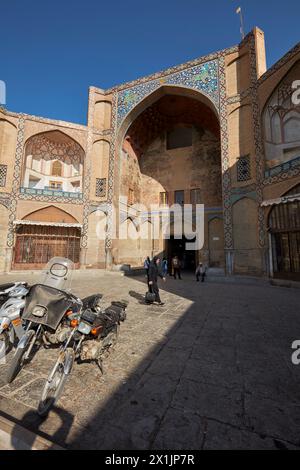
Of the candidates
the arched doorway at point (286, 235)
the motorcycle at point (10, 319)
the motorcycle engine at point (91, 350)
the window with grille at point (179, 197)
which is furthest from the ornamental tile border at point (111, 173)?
the motorcycle engine at point (91, 350)

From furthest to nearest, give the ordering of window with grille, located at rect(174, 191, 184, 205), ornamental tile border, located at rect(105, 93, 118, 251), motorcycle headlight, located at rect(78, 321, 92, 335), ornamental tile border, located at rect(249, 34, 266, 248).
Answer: window with grille, located at rect(174, 191, 184, 205)
ornamental tile border, located at rect(105, 93, 118, 251)
ornamental tile border, located at rect(249, 34, 266, 248)
motorcycle headlight, located at rect(78, 321, 92, 335)

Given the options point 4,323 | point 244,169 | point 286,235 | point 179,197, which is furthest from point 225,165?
point 4,323

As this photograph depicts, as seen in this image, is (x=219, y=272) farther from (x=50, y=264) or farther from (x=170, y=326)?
(x=50, y=264)

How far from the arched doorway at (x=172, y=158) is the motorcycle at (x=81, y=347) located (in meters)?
14.7

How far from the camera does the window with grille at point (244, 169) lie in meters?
12.9

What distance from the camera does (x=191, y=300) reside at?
22.1 ft

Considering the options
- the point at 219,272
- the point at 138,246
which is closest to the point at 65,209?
the point at 138,246

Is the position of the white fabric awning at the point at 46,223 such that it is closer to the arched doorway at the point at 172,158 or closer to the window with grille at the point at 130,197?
the arched doorway at the point at 172,158

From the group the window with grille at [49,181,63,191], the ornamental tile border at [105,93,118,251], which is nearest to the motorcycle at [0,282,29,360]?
the ornamental tile border at [105,93,118,251]

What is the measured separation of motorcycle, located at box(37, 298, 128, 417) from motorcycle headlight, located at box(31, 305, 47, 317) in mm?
344

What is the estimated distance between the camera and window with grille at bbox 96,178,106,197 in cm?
1717

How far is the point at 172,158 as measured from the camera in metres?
20.5

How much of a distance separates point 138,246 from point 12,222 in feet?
31.8

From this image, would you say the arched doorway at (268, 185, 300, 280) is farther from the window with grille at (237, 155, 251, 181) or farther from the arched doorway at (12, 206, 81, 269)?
the arched doorway at (12, 206, 81, 269)
